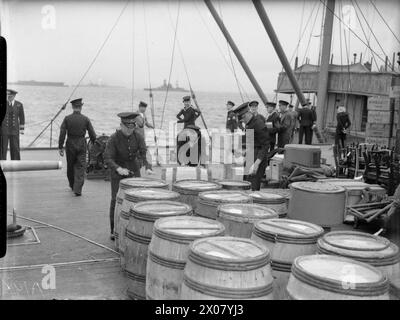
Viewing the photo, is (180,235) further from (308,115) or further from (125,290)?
(308,115)

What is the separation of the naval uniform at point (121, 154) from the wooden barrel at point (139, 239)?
2193 millimetres

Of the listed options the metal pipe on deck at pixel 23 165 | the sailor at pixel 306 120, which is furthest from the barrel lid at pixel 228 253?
the sailor at pixel 306 120

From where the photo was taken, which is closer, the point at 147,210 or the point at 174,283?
the point at 174,283

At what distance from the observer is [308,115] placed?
53.4ft

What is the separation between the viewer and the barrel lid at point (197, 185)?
18.5 ft

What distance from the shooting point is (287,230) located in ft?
12.8

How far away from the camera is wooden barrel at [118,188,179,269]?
505cm

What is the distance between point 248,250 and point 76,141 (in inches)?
279

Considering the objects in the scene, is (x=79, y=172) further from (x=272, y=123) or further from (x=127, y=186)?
(x=272, y=123)

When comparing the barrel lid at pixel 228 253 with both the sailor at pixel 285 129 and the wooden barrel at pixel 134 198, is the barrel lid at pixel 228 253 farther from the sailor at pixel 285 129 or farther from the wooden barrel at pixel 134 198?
the sailor at pixel 285 129

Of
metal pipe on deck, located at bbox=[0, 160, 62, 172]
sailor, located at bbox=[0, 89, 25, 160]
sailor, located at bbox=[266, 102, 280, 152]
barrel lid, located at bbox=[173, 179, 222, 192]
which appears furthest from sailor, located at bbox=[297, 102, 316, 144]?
metal pipe on deck, located at bbox=[0, 160, 62, 172]
